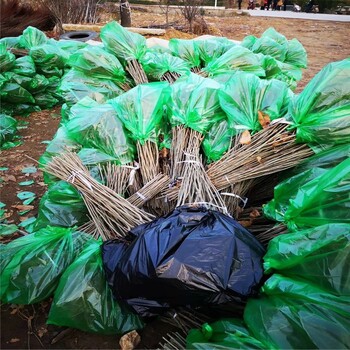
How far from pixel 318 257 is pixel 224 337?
1.65ft

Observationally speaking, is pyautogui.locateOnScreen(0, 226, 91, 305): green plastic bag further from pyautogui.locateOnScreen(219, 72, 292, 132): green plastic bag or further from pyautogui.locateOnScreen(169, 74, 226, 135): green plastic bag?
pyautogui.locateOnScreen(219, 72, 292, 132): green plastic bag

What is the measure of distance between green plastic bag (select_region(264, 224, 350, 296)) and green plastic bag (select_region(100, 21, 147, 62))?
9.08ft

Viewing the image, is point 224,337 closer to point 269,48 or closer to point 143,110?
point 143,110

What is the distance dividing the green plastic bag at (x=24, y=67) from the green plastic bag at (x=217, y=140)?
11.7 feet

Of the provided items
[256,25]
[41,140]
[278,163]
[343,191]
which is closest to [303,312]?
[343,191]

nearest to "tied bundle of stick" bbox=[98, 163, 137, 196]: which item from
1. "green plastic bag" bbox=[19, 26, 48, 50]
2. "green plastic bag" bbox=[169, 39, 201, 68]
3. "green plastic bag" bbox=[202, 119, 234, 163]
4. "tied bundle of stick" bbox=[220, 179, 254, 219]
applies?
"green plastic bag" bbox=[202, 119, 234, 163]

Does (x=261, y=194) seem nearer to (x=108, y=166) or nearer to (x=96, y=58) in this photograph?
(x=108, y=166)

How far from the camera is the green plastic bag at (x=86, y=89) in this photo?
11.6ft

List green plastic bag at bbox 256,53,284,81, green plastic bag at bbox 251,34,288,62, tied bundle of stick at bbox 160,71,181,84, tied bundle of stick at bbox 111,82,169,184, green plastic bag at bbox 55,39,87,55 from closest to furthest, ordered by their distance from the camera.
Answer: tied bundle of stick at bbox 111,82,169,184 < tied bundle of stick at bbox 160,71,181,84 < green plastic bag at bbox 256,53,284,81 < green plastic bag at bbox 251,34,288,62 < green plastic bag at bbox 55,39,87,55

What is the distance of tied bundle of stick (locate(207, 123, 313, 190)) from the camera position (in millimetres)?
2113

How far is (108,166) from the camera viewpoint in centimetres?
239

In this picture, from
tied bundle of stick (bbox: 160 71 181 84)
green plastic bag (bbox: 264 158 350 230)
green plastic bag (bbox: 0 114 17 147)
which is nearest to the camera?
green plastic bag (bbox: 264 158 350 230)

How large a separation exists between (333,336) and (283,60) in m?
4.19

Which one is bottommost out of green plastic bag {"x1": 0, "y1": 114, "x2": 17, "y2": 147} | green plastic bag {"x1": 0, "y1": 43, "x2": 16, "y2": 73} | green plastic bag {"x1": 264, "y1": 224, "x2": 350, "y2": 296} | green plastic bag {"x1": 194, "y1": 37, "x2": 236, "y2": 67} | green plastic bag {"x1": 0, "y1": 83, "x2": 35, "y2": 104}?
green plastic bag {"x1": 0, "y1": 114, "x2": 17, "y2": 147}
